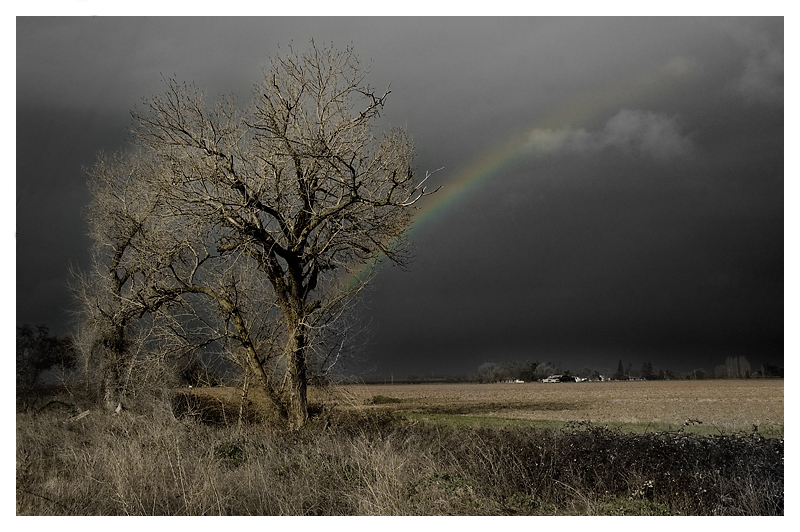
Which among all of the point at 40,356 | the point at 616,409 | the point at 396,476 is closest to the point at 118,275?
the point at 40,356

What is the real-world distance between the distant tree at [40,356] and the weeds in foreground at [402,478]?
12.7 m

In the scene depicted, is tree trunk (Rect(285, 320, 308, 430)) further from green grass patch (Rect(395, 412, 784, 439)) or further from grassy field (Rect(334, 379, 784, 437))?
green grass patch (Rect(395, 412, 784, 439))

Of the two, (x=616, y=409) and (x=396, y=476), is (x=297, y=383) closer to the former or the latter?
(x=396, y=476)

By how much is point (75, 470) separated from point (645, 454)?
966cm

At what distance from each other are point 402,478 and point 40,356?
21975 millimetres

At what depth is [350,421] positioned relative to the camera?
50.2 ft

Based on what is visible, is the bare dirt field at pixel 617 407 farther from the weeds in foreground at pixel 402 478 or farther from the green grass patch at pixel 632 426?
the weeds in foreground at pixel 402 478

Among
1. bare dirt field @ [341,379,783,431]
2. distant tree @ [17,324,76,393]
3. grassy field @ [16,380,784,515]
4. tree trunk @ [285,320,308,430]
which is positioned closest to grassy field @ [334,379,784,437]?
bare dirt field @ [341,379,783,431]

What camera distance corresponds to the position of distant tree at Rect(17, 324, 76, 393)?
23141 millimetres

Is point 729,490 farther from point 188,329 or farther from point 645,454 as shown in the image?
point 188,329

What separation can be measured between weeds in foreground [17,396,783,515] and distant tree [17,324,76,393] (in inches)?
499

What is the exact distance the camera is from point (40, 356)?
25.5 metres

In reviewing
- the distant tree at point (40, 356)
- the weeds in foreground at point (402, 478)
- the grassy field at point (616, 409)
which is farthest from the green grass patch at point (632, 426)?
the distant tree at point (40, 356)
